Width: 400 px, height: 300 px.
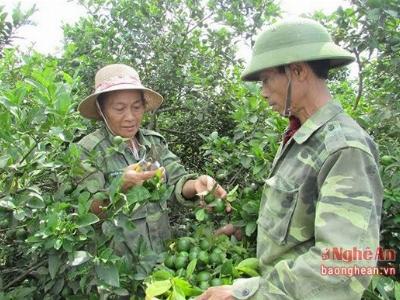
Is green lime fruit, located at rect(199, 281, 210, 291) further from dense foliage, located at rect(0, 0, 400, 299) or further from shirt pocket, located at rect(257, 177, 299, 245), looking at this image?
shirt pocket, located at rect(257, 177, 299, 245)

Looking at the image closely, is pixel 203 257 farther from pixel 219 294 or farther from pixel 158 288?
pixel 219 294

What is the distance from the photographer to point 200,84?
3.86 metres

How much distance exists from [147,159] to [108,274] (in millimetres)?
1129

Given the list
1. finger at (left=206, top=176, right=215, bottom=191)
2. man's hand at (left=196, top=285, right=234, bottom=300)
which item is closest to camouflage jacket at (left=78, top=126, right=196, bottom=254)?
finger at (left=206, top=176, right=215, bottom=191)

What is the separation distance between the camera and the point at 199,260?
2252 mm

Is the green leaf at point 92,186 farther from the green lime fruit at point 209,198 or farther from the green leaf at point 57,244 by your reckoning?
the green lime fruit at point 209,198

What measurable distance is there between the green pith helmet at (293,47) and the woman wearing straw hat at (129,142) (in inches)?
40.4

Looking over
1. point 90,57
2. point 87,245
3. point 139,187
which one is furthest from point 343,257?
point 90,57

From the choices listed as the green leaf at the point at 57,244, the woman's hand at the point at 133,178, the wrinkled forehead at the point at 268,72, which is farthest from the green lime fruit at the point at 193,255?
the wrinkled forehead at the point at 268,72

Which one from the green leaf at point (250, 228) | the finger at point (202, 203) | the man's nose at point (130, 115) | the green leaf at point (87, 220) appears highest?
the man's nose at point (130, 115)

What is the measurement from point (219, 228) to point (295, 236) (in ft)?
3.34

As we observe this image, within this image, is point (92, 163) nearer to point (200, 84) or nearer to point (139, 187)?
point (139, 187)

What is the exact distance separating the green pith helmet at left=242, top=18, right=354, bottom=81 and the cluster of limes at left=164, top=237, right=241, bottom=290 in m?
0.92

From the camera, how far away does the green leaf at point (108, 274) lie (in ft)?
6.58
